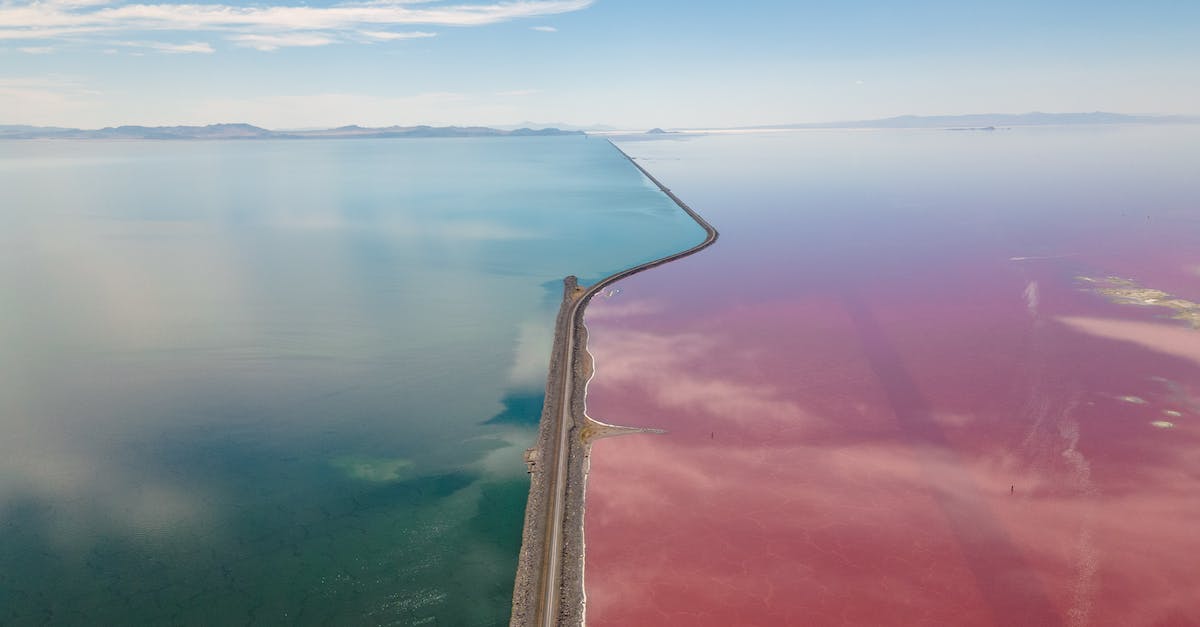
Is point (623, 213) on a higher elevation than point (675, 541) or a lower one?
higher

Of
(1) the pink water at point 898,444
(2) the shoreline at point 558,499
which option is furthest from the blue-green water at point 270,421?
(1) the pink water at point 898,444

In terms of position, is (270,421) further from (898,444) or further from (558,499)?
(898,444)

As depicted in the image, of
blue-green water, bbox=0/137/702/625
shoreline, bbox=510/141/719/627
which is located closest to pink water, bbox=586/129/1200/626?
shoreline, bbox=510/141/719/627

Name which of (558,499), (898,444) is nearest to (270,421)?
(558,499)

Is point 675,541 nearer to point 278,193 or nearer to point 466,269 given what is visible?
point 466,269

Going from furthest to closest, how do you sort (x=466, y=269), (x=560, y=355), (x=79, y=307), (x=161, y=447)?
(x=466, y=269) → (x=79, y=307) → (x=560, y=355) → (x=161, y=447)

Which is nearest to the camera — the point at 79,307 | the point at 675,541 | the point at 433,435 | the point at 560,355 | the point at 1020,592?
the point at 1020,592

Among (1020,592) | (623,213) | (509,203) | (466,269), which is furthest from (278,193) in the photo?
(1020,592)

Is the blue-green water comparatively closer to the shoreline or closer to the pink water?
the shoreline
